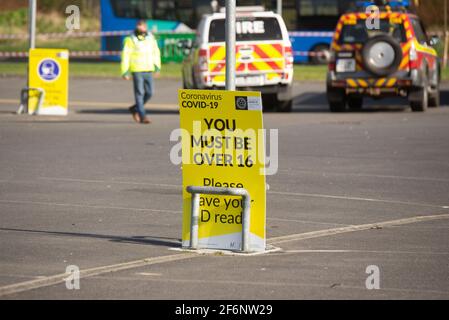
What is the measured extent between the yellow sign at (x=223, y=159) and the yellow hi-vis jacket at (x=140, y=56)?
13721mm

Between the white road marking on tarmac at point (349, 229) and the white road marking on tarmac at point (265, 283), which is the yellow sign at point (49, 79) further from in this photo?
the white road marking on tarmac at point (265, 283)

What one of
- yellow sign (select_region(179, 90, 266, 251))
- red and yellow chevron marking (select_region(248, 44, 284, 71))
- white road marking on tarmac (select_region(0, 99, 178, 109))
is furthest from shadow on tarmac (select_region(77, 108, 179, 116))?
yellow sign (select_region(179, 90, 266, 251))

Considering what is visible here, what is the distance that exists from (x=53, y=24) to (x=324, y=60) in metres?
20.6

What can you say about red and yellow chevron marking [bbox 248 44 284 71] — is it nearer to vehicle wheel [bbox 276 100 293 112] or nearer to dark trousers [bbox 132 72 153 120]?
vehicle wheel [bbox 276 100 293 112]

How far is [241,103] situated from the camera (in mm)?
10484

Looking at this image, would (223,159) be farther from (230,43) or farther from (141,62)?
(141,62)

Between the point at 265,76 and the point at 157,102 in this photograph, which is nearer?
the point at 265,76

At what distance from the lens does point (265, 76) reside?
1074 inches

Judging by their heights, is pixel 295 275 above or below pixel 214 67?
below

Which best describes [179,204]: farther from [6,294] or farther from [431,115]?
[431,115]

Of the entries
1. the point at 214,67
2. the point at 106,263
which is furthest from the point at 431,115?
the point at 106,263

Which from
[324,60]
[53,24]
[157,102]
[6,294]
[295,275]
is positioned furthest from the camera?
[53,24]

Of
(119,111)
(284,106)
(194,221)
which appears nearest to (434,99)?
(284,106)

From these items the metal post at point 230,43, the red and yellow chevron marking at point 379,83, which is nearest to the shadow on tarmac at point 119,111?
the red and yellow chevron marking at point 379,83
